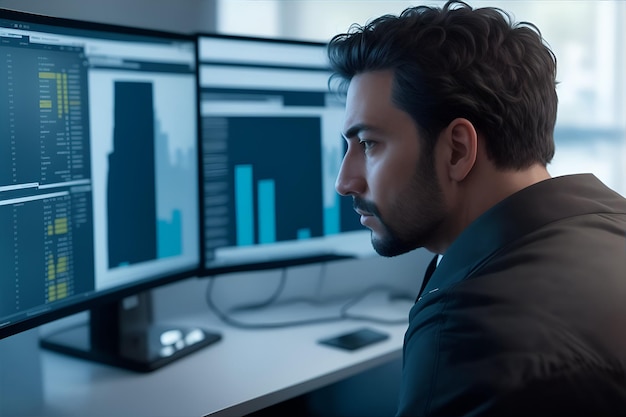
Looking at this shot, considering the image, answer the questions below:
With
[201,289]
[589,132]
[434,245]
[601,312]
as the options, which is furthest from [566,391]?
[589,132]

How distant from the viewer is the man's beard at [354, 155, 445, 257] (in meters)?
1.13

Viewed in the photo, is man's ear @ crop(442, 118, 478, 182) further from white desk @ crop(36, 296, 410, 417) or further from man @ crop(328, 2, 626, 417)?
white desk @ crop(36, 296, 410, 417)

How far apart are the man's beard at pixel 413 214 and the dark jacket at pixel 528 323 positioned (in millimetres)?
144

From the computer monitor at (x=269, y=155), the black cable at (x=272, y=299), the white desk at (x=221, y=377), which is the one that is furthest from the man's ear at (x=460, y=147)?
the black cable at (x=272, y=299)

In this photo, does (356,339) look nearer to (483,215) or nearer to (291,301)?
(291,301)

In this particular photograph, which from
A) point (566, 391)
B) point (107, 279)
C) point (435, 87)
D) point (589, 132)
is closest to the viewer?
point (566, 391)

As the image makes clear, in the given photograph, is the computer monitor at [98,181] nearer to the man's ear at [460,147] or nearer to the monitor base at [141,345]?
the monitor base at [141,345]

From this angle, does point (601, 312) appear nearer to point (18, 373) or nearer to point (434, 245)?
point (434, 245)

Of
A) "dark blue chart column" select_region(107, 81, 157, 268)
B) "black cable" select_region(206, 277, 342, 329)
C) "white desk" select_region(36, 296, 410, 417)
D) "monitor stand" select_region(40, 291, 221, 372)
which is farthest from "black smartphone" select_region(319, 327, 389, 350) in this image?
"dark blue chart column" select_region(107, 81, 157, 268)

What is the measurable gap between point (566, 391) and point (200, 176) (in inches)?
34.9

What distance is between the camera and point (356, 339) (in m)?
1.49

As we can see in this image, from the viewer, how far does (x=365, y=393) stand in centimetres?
167

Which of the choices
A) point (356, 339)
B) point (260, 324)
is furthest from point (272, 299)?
point (356, 339)

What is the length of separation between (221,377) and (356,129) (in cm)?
48
